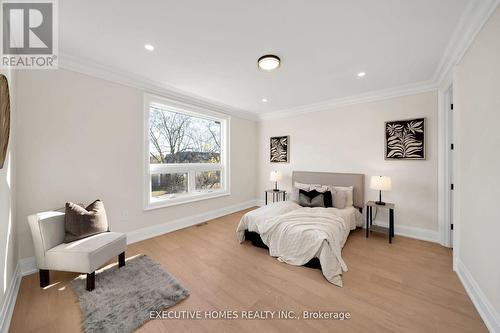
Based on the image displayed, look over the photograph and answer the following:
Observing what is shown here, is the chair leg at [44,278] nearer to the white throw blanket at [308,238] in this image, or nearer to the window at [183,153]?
the window at [183,153]

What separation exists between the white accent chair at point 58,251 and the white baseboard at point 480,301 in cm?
347

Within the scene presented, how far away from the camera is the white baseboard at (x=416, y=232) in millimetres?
3089

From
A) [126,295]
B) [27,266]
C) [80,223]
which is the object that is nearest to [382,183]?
[126,295]

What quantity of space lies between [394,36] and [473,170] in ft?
5.16

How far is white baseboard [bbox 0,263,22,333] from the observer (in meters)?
1.43

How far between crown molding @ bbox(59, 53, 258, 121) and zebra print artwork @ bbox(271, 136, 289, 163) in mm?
1573

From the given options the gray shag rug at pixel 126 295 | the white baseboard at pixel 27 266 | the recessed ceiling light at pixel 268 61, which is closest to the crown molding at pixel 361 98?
the recessed ceiling light at pixel 268 61

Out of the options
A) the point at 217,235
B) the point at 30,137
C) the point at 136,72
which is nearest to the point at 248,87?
the point at 136,72

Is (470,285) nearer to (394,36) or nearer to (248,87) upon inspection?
(394,36)

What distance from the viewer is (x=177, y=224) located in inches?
144

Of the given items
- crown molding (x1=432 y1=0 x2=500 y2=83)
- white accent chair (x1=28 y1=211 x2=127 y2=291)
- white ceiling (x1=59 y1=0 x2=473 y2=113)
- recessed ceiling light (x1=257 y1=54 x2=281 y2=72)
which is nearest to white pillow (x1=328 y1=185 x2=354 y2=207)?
white ceiling (x1=59 y1=0 x2=473 y2=113)

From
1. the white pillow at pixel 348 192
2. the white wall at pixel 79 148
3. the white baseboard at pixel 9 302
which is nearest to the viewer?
the white baseboard at pixel 9 302

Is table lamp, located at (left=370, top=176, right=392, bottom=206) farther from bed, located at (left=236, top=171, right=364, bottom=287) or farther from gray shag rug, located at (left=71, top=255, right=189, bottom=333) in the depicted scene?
gray shag rug, located at (left=71, top=255, right=189, bottom=333)

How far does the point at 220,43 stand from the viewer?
213cm
